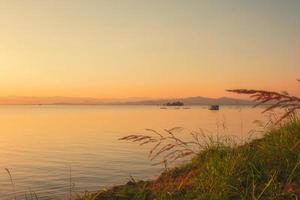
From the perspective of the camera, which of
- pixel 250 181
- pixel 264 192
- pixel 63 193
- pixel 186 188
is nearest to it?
pixel 264 192

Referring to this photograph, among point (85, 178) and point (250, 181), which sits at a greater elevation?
point (250, 181)

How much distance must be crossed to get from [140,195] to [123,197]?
13.0 inches

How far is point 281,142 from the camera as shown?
756cm

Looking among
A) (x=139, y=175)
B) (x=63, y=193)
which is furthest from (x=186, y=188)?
(x=139, y=175)

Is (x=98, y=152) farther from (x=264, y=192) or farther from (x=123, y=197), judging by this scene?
(x=264, y=192)

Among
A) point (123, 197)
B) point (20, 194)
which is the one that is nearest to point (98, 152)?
point (20, 194)

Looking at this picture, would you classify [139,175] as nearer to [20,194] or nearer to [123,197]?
[20,194]

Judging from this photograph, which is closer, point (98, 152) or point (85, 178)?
point (85, 178)

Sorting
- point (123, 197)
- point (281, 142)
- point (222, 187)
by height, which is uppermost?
point (281, 142)

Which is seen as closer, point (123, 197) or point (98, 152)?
point (123, 197)

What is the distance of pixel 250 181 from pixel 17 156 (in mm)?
29779

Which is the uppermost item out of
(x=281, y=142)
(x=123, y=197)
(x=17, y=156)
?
(x=281, y=142)

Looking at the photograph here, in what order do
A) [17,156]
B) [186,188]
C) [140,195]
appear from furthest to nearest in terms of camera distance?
[17,156], [140,195], [186,188]

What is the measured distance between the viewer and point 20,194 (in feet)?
61.1
